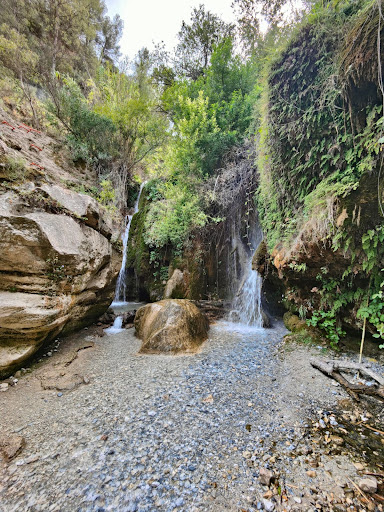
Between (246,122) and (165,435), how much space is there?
34.5 feet

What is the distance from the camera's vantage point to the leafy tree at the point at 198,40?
1101 centimetres

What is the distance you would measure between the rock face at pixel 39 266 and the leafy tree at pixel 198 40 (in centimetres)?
1142

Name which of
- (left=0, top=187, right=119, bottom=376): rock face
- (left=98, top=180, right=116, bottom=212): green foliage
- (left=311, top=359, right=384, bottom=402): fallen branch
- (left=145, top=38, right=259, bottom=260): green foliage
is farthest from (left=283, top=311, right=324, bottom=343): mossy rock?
(left=98, top=180, right=116, bottom=212): green foliage

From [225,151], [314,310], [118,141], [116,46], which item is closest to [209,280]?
[314,310]

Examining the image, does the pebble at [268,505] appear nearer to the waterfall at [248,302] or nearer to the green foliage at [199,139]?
the waterfall at [248,302]

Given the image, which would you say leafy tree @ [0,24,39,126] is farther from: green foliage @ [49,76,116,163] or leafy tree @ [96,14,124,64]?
leafy tree @ [96,14,124,64]

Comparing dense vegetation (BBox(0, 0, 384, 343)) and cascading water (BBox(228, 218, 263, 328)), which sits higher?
dense vegetation (BBox(0, 0, 384, 343))

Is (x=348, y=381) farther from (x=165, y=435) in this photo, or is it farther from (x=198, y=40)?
(x=198, y=40)

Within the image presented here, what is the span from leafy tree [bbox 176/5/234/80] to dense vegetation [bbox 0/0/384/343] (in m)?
A: 0.06

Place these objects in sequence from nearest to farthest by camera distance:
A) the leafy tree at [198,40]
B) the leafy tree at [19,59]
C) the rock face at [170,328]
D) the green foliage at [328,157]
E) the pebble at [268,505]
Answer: the pebble at [268,505], the green foliage at [328,157], the rock face at [170,328], the leafy tree at [19,59], the leafy tree at [198,40]

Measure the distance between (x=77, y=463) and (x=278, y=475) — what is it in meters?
2.06

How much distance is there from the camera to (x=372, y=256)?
3443 millimetres

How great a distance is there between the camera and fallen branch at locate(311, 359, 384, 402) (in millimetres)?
2865

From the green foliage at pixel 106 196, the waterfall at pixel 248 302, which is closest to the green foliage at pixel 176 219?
the green foliage at pixel 106 196
